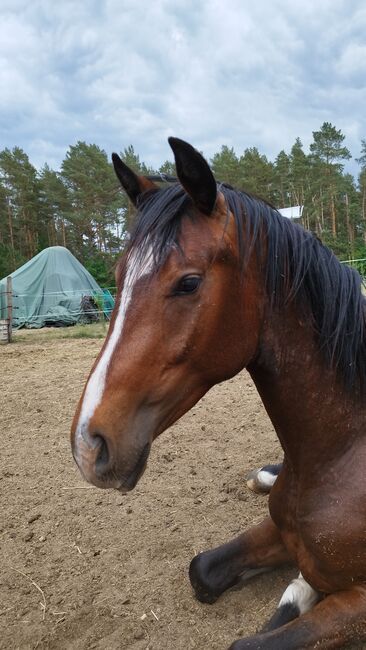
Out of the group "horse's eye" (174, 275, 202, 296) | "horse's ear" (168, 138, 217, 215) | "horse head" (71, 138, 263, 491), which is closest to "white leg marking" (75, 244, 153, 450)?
"horse head" (71, 138, 263, 491)

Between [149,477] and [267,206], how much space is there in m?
2.57

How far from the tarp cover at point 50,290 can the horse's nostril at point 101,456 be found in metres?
17.0

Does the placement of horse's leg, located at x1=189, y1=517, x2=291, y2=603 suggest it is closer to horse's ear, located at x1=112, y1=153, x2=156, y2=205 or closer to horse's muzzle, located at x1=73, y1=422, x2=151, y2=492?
horse's muzzle, located at x1=73, y1=422, x2=151, y2=492

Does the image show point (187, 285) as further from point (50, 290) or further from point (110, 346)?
point (50, 290)

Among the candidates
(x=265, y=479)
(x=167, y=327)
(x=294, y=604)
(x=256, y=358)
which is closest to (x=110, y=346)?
(x=167, y=327)

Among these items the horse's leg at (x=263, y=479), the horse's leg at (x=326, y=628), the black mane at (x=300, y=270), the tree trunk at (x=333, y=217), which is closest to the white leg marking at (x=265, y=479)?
the horse's leg at (x=263, y=479)

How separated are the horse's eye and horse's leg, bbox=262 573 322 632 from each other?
4.62 ft

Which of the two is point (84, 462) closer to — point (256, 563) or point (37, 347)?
point (256, 563)

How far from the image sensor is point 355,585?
161 cm

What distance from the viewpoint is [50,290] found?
19.2m

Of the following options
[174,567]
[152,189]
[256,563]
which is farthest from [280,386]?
[174,567]

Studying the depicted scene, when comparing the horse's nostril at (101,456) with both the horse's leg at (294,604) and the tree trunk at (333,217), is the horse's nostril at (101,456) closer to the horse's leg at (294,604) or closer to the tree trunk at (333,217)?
the horse's leg at (294,604)

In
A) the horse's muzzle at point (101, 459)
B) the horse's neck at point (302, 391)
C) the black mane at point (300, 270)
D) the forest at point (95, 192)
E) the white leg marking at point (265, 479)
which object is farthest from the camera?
the forest at point (95, 192)

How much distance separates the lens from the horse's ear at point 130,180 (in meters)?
1.67
